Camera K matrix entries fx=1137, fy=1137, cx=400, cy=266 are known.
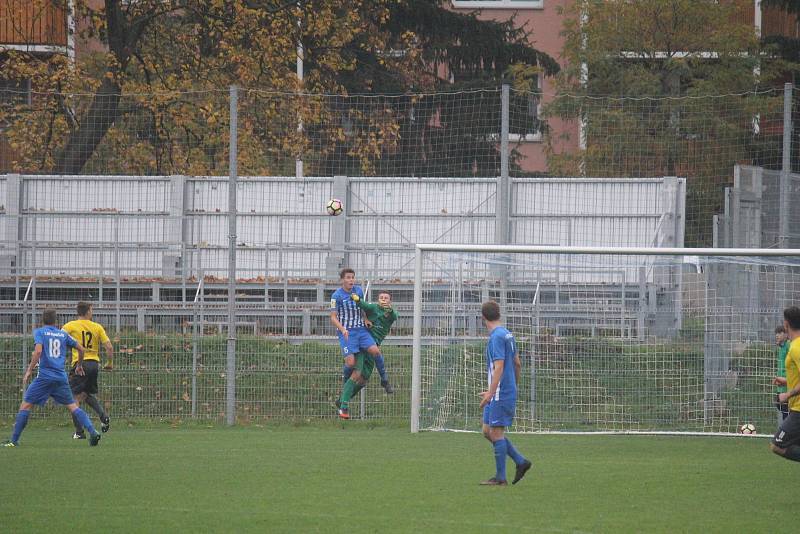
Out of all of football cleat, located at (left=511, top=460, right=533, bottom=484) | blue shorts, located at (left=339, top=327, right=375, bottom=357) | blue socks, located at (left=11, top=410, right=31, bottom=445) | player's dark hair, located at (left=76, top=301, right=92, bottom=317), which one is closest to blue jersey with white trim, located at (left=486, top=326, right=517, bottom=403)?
football cleat, located at (left=511, top=460, right=533, bottom=484)

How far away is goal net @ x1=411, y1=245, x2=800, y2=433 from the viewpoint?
14.9 metres

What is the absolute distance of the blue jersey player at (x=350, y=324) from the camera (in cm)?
1559

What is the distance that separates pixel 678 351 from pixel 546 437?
6.94 feet

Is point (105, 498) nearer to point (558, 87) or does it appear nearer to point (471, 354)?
point (471, 354)

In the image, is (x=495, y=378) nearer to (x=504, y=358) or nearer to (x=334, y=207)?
(x=504, y=358)

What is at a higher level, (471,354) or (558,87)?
(558,87)

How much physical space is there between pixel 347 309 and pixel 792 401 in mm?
7274

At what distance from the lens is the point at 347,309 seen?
1562 cm

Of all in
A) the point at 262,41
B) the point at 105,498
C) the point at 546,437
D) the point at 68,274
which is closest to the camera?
the point at 105,498

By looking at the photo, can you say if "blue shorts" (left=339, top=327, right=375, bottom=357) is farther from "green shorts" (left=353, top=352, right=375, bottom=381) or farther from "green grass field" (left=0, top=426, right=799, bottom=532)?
"green grass field" (left=0, top=426, right=799, bottom=532)

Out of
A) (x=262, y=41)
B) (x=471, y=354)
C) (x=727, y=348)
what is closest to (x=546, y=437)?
(x=471, y=354)

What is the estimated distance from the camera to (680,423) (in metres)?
14.9

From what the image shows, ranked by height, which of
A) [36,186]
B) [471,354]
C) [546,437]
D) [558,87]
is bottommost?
[546,437]

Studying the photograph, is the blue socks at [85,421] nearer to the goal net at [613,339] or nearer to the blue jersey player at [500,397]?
the goal net at [613,339]
